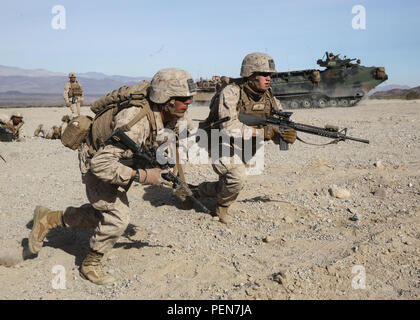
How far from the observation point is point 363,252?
13.7 ft

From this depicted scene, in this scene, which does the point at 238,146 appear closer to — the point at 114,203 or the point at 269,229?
the point at 269,229

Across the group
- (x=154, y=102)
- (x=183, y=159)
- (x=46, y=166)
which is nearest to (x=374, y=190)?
(x=183, y=159)

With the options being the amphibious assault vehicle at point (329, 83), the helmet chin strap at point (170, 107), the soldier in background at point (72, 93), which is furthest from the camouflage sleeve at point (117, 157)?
the amphibious assault vehicle at point (329, 83)

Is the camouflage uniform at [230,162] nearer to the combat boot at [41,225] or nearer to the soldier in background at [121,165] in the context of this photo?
the soldier in background at [121,165]

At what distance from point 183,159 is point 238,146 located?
1.11 m

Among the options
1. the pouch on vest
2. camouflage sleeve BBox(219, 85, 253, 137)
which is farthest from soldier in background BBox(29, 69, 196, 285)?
camouflage sleeve BBox(219, 85, 253, 137)

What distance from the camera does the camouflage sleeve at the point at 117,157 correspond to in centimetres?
350

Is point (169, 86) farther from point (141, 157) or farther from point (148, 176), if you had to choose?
point (148, 176)

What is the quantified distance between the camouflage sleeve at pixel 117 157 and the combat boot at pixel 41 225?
3.76 feet

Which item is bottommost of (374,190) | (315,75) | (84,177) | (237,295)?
(237,295)

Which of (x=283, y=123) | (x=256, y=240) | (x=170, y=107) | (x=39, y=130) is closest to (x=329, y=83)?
(x=39, y=130)

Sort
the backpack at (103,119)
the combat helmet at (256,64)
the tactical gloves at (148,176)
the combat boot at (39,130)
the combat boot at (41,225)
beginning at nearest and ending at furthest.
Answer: the tactical gloves at (148,176), the backpack at (103,119), the combat boot at (41,225), the combat helmet at (256,64), the combat boot at (39,130)

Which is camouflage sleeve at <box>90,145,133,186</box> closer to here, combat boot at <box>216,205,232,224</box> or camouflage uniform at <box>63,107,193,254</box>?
camouflage uniform at <box>63,107,193,254</box>

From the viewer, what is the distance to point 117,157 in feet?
11.8
